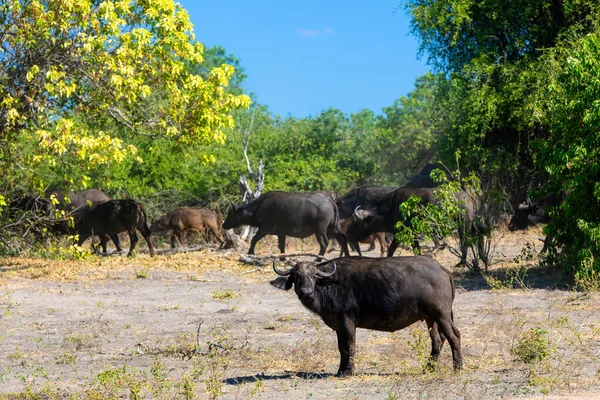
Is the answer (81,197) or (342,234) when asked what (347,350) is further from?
(81,197)

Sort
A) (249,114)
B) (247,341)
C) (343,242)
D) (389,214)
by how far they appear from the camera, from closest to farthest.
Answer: (247,341) → (389,214) → (343,242) → (249,114)

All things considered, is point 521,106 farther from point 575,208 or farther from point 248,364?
point 248,364

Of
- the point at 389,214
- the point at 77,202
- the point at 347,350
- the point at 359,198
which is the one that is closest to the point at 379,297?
the point at 347,350

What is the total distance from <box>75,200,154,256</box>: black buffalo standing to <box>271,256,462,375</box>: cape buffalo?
12190 mm

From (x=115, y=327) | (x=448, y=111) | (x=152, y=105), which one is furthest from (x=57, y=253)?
(x=448, y=111)

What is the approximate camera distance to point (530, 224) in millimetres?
22281

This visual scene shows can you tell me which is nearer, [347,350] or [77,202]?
[347,350]

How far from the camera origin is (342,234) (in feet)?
68.5

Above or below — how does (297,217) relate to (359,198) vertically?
below

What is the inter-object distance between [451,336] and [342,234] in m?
11.8

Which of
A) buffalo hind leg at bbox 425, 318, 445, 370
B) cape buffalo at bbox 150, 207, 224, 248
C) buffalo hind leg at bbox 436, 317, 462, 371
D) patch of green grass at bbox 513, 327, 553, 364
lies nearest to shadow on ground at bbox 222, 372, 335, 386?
buffalo hind leg at bbox 425, 318, 445, 370

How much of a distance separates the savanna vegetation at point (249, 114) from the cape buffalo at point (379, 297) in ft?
17.2

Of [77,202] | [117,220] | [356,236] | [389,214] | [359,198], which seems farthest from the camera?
[359,198]

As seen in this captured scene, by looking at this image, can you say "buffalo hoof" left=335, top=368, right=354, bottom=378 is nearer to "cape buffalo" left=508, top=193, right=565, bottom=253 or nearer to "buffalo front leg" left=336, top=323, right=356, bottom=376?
"buffalo front leg" left=336, top=323, right=356, bottom=376
